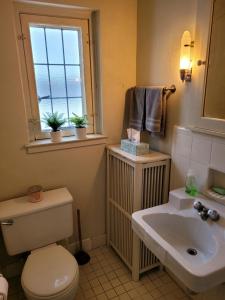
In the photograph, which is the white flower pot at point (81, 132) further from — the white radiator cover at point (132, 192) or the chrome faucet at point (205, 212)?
the chrome faucet at point (205, 212)

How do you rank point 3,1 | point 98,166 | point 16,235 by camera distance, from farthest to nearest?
1. point 98,166
2. point 16,235
3. point 3,1

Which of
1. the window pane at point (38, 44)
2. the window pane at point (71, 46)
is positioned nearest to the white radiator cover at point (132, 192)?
the window pane at point (71, 46)

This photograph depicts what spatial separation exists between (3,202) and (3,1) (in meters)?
Answer: 1.39

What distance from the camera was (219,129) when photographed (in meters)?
1.29

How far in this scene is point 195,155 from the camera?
151 centimetres

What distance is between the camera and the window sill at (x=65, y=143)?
177cm

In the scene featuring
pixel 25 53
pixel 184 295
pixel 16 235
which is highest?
pixel 25 53

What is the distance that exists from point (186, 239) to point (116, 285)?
81cm

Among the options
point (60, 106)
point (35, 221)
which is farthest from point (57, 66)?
point (35, 221)

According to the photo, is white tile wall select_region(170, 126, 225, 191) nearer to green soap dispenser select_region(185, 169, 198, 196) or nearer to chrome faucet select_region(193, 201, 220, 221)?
green soap dispenser select_region(185, 169, 198, 196)

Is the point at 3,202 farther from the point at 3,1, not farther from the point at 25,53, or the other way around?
the point at 3,1

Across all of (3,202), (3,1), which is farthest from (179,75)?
(3,202)

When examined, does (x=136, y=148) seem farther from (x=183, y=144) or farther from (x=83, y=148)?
(x=83, y=148)

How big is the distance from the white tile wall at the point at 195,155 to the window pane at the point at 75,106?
855 mm
